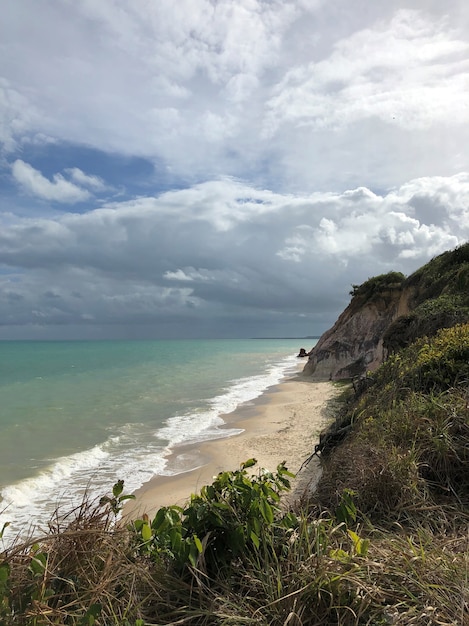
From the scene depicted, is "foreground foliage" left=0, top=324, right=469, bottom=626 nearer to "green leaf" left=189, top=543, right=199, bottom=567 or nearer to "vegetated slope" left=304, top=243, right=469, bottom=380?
"green leaf" left=189, top=543, right=199, bottom=567

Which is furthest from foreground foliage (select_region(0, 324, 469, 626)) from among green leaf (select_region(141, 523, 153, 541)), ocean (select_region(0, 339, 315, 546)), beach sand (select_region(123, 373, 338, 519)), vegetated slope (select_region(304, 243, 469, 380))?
vegetated slope (select_region(304, 243, 469, 380))

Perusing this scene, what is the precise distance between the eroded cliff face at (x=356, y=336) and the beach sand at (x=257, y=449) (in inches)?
209

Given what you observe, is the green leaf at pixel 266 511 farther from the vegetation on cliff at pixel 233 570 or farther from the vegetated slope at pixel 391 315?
the vegetated slope at pixel 391 315

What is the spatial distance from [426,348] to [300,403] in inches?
529

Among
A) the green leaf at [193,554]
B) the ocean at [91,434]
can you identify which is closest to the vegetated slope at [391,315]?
the ocean at [91,434]

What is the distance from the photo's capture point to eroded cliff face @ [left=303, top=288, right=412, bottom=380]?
83.9ft

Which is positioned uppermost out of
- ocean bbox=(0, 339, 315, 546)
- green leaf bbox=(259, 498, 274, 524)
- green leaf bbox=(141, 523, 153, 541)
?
green leaf bbox=(259, 498, 274, 524)

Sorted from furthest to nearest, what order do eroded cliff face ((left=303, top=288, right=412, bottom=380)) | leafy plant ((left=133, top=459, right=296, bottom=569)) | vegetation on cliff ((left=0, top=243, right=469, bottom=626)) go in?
eroded cliff face ((left=303, top=288, right=412, bottom=380)) → leafy plant ((left=133, top=459, right=296, bottom=569)) → vegetation on cliff ((left=0, top=243, right=469, bottom=626))

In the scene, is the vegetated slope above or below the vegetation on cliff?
above

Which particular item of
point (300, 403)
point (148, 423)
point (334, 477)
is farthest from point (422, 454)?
point (300, 403)

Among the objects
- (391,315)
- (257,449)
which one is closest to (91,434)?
(257,449)

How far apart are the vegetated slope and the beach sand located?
3837mm

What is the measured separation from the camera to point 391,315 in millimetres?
25016

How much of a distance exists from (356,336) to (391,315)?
317 cm
